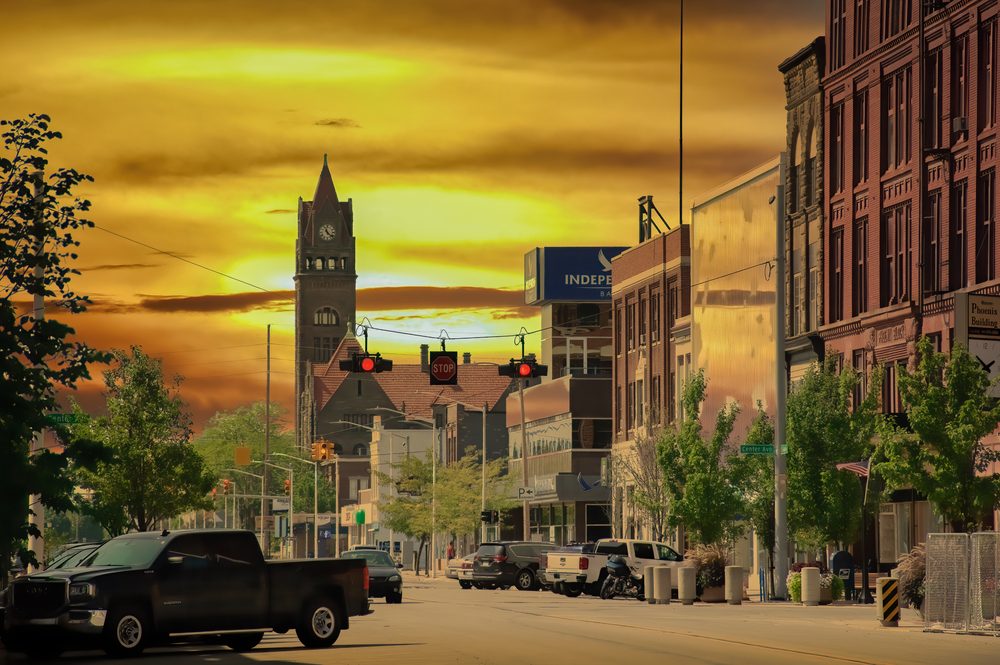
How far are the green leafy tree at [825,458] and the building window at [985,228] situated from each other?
4.71m

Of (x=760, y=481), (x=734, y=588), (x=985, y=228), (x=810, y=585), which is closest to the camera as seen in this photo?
(x=810, y=585)

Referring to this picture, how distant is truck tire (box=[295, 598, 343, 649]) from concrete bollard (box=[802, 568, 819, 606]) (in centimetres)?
1619

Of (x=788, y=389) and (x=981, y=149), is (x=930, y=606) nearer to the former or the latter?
(x=981, y=149)

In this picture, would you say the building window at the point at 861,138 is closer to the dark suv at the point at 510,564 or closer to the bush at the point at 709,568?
the bush at the point at 709,568

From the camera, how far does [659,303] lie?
233 ft

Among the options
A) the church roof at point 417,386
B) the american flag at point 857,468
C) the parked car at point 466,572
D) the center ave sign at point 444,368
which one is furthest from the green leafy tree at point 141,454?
the church roof at point 417,386

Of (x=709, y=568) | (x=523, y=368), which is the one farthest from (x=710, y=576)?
(x=523, y=368)

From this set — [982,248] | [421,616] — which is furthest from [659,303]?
[421,616]

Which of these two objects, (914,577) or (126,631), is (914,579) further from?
(126,631)

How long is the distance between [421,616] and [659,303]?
39.9 metres

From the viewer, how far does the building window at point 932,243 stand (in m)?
46.2

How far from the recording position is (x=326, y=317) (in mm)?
199750

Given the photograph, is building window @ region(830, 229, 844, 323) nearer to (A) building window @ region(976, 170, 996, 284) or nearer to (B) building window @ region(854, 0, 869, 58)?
(B) building window @ region(854, 0, 869, 58)

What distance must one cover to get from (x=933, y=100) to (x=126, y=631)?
32.9 metres
